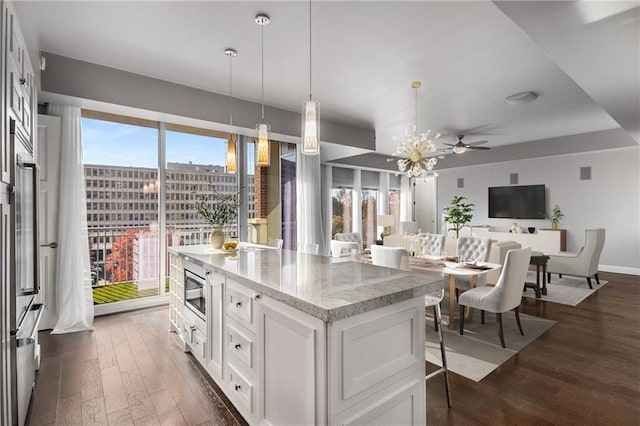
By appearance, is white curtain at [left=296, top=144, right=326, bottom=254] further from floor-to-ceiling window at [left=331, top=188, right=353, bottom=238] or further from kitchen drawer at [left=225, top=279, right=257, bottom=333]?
kitchen drawer at [left=225, top=279, right=257, bottom=333]

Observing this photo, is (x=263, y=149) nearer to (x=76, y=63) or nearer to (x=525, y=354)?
(x=76, y=63)

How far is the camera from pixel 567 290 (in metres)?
5.18

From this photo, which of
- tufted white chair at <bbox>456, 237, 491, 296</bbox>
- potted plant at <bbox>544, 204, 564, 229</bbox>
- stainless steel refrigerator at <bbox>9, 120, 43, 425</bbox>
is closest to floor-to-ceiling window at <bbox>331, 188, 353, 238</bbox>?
tufted white chair at <bbox>456, 237, 491, 296</bbox>

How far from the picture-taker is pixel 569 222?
7227 millimetres

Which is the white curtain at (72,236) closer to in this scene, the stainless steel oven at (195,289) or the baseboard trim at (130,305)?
the baseboard trim at (130,305)

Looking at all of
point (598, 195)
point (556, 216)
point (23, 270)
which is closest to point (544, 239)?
point (556, 216)

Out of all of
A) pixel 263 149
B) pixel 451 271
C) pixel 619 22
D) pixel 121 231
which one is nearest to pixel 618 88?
pixel 619 22

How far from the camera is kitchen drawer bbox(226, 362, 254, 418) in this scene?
177cm

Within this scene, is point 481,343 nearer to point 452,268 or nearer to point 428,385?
point 452,268

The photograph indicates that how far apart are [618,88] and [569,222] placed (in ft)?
17.0

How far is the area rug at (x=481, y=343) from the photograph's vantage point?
2.69 meters

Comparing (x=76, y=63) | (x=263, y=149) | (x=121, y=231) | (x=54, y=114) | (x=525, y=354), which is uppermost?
(x=76, y=63)

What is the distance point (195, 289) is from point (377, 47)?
278 cm

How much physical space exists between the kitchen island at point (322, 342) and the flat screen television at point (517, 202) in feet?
24.4
